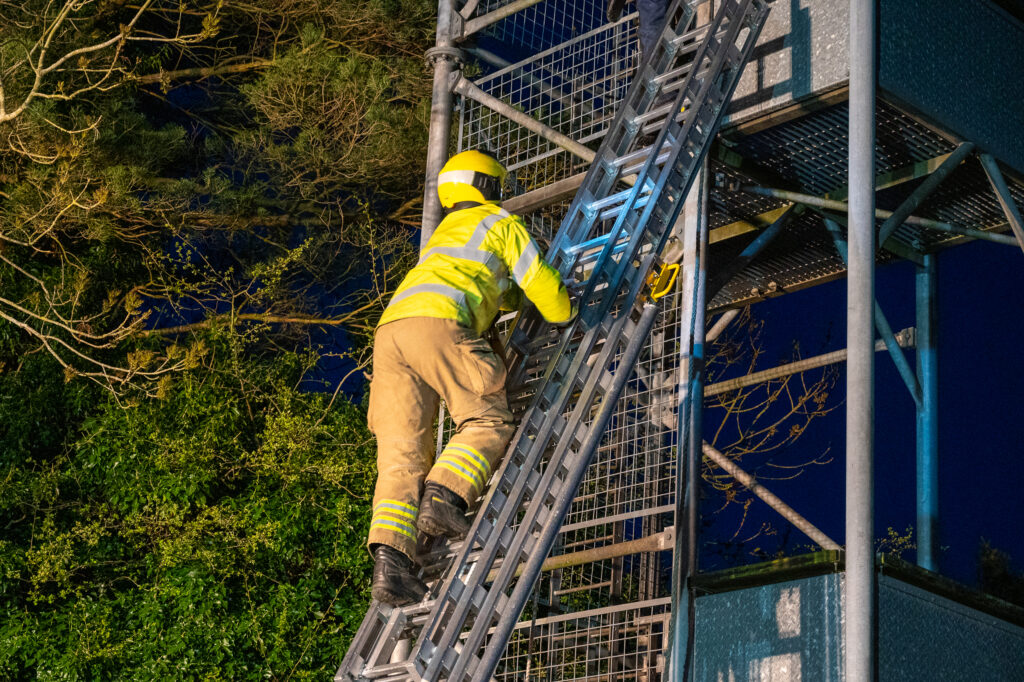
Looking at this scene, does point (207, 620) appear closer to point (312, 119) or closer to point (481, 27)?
point (312, 119)

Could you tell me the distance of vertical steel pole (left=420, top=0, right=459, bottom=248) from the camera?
8.32m

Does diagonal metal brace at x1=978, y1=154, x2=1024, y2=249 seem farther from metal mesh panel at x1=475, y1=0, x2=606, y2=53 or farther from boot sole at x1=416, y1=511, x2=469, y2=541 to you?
boot sole at x1=416, y1=511, x2=469, y2=541

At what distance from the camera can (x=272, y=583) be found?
548 inches

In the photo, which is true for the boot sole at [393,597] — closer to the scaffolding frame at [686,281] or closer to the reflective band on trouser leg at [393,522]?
the reflective band on trouser leg at [393,522]

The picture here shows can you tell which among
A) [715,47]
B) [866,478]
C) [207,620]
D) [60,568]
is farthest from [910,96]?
[60,568]

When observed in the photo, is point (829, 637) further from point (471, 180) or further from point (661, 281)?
point (471, 180)

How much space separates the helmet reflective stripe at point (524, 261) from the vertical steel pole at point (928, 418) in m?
3.54

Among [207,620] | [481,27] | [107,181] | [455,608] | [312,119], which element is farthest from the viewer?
[312,119]

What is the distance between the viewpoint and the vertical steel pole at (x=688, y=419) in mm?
6035

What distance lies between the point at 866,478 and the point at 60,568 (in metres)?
10.2

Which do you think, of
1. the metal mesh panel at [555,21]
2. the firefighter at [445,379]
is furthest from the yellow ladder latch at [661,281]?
the metal mesh panel at [555,21]

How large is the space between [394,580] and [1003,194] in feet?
13.3

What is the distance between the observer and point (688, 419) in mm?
6430

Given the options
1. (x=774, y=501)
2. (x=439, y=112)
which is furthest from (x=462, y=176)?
(x=774, y=501)
